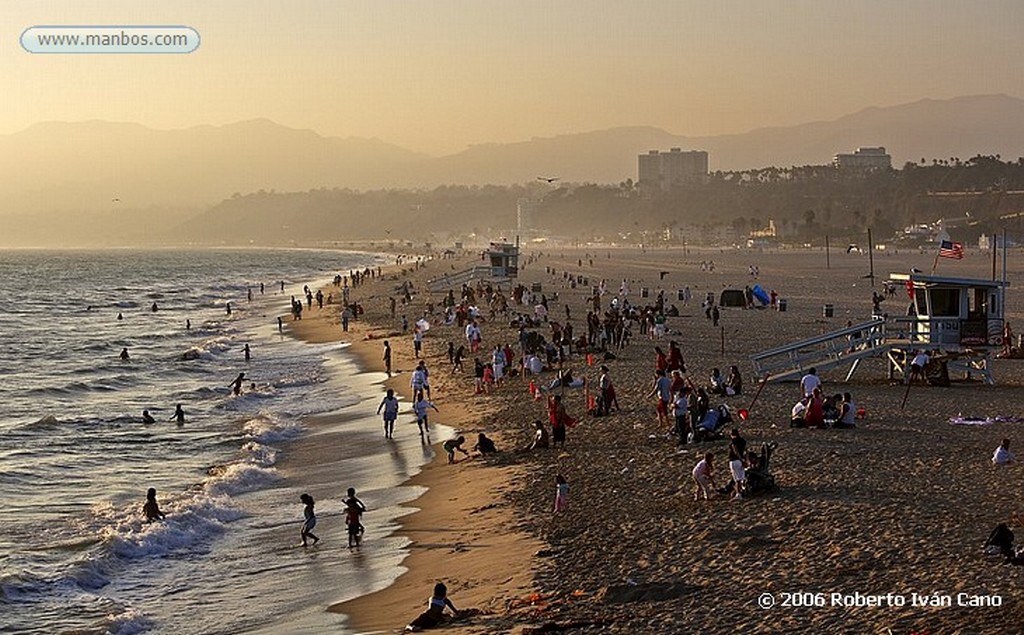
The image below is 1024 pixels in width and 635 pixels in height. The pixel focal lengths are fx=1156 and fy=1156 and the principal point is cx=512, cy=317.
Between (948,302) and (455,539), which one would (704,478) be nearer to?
(455,539)

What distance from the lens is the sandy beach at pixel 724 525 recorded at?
36.4ft

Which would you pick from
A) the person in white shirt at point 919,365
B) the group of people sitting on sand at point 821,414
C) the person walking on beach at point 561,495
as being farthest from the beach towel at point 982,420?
the person walking on beach at point 561,495

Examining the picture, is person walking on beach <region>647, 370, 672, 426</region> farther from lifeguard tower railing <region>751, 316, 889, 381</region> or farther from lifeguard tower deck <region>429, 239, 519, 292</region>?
lifeguard tower deck <region>429, 239, 519, 292</region>

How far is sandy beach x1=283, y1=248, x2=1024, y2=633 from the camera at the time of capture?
1111cm

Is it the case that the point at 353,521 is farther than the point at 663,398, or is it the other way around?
the point at 663,398

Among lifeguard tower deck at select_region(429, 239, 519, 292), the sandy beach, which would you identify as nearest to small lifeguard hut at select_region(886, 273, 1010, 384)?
the sandy beach

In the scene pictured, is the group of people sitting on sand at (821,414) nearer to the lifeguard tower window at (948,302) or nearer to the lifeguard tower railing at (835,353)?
the lifeguard tower railing at (835,353)

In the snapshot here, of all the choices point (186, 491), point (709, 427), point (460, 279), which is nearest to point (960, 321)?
point (709, 427)

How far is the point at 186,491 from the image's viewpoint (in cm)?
2072

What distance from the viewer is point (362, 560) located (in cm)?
1566

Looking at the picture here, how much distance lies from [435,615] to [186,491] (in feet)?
32.7

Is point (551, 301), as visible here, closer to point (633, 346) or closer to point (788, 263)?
point (633, 346)

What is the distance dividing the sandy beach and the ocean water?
98 centimetres

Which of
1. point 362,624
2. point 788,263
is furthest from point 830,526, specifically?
point 788,263
